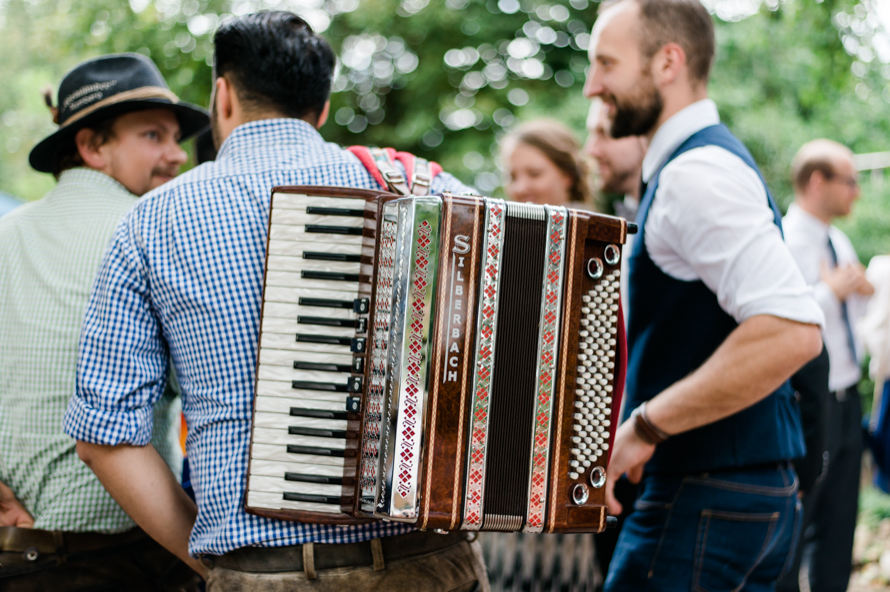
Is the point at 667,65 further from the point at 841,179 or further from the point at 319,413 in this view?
the point at 841,179

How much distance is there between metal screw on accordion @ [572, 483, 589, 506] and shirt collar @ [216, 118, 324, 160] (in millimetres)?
1133

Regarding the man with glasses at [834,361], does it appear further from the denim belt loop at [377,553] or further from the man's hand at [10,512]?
the man's hand at [10,512]

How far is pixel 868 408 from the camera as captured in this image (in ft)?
29.8

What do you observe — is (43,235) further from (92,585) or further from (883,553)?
(883,553)

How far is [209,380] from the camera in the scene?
1.89 metres

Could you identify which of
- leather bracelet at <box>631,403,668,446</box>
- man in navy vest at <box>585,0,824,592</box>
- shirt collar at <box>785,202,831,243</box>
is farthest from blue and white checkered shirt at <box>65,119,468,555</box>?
shirt collar at <box>785,202,831,243</box>

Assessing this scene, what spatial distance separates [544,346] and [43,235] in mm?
1696

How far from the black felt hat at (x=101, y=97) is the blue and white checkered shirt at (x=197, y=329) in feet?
2.72

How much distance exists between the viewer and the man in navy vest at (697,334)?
1.97 metres

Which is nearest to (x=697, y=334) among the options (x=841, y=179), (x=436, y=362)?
(x=436, y=362)

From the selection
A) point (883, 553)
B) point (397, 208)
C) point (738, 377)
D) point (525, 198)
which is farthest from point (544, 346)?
point (883, 553)

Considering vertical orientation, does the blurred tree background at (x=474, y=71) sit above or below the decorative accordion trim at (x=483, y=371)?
above

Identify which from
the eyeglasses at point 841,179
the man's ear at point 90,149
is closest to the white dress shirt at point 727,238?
the man's ear at point 90,149

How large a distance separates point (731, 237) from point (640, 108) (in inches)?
22.2
